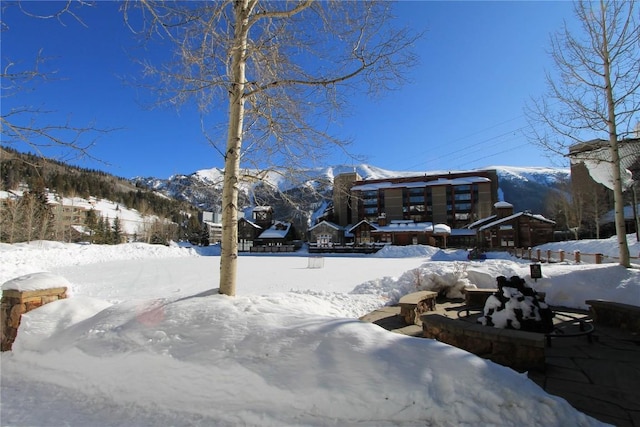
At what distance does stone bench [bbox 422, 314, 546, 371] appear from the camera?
4051mm

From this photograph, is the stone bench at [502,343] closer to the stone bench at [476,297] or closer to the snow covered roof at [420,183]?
the stone bench at [476,297]

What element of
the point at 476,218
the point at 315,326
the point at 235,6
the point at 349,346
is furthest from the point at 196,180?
the point at 476,218

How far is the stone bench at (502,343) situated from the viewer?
4051 mm

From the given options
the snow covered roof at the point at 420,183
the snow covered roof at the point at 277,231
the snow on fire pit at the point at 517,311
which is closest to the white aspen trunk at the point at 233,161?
the snow on fire pit at the point at 517,311

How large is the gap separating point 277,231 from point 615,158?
176 ft

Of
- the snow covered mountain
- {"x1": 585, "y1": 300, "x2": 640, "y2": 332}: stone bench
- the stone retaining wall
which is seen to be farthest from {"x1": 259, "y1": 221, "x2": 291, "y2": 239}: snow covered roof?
the stone retaining wall

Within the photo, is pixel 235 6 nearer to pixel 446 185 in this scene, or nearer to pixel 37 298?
pixel 37 298

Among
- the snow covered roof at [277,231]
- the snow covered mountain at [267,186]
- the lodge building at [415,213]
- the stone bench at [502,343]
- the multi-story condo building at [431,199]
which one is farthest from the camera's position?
the snow covered roof at [277,231]

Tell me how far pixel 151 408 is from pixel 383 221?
168ft

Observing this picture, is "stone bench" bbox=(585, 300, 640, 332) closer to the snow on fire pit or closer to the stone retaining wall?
the snow on fire pit

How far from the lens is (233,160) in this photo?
528 cm

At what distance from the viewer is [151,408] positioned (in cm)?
299

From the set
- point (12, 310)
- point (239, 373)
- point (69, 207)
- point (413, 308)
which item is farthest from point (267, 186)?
point (69, 207)

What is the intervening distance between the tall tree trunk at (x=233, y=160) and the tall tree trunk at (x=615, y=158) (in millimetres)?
8439
